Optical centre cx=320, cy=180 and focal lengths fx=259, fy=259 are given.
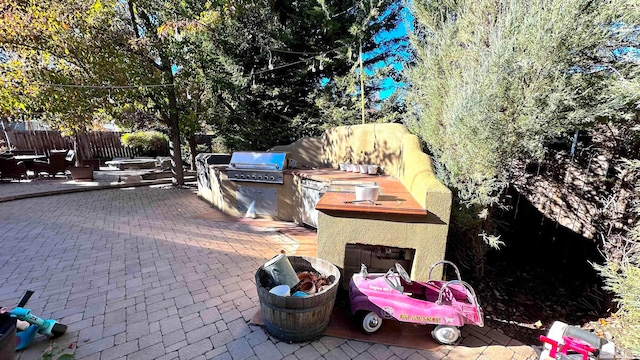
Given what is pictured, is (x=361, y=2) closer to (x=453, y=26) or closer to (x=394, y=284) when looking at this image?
(x=453, y=26)

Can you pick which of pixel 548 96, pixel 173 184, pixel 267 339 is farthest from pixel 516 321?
pixel 173 184

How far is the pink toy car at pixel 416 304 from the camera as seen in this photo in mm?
2338

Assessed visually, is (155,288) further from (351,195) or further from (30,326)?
(351,195)

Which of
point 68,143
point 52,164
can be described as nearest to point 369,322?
point 52,164

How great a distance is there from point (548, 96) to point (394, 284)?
255 cm

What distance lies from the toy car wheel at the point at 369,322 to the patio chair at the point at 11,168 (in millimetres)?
13124

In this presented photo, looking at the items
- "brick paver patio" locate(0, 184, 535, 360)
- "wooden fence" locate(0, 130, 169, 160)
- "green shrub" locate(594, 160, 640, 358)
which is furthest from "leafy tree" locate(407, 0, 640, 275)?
"wooden fence" locate(0, 130, 169, 160)

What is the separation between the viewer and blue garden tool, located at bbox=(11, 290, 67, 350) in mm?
2234

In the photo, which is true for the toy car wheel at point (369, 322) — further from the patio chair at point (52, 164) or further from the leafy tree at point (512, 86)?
the patio chair at point (52, 164)

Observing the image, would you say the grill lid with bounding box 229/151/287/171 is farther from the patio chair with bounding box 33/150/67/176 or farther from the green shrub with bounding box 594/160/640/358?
the patio chair with bounding box 33/150/67/176

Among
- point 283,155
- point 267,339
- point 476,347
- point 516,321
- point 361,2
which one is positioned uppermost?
point 361,2

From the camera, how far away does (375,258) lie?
3.34 meters

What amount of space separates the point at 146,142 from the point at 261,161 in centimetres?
1303

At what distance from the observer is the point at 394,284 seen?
2.50 meters
